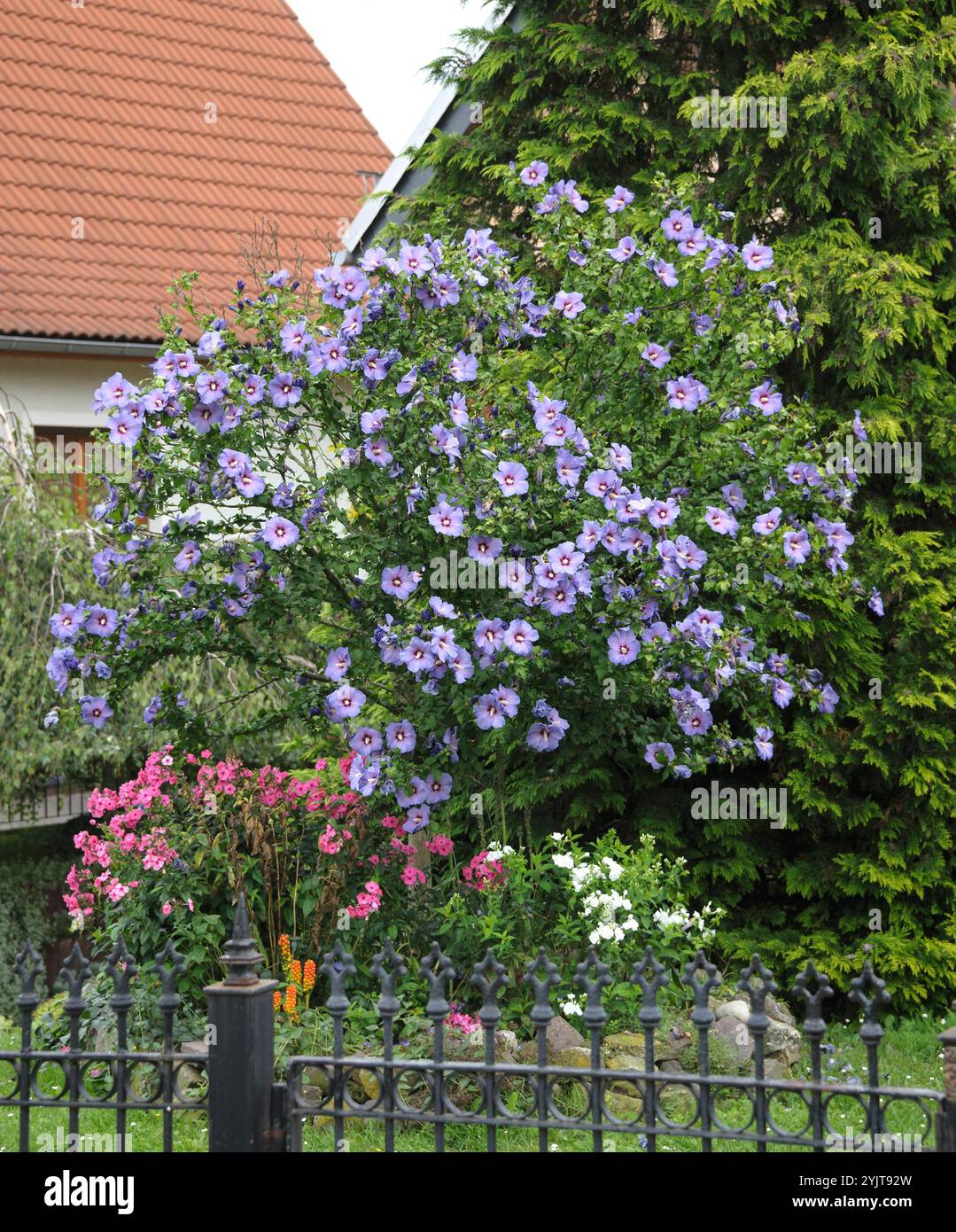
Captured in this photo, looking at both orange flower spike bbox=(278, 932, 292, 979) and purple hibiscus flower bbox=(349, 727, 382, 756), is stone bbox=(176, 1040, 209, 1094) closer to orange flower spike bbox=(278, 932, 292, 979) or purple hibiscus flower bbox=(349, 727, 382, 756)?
orange flower spike bbox=(278, 932, 292, 979)

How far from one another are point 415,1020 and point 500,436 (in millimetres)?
2155

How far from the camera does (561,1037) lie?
17.3 feet

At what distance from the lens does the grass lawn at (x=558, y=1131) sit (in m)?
4.85

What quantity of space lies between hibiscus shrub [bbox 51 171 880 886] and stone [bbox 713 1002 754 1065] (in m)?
0.96

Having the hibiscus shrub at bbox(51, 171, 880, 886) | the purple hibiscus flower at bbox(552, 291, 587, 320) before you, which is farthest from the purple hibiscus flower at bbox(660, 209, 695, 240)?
the purple hibiscus flower at bbox(552, 291, 587, 320)

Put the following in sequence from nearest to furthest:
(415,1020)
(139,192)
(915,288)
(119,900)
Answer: (415,1020), (119,900), (915,288), (139,192)

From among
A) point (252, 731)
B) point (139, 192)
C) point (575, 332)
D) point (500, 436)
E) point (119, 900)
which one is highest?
point (139, 192)

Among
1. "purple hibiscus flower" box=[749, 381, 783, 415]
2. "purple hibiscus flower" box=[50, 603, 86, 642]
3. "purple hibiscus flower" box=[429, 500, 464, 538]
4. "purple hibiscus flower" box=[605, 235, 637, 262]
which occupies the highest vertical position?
"purple hibiscus flower" box=[605, 235, 637, 262]

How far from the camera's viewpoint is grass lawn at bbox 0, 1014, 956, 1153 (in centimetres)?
485

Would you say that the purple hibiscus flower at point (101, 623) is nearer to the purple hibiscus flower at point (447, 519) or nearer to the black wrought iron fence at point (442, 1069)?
the purple hibiscus flower at point (447, 519)

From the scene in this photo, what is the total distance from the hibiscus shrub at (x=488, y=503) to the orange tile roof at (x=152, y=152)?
246 inches

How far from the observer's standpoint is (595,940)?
17.6 feet
